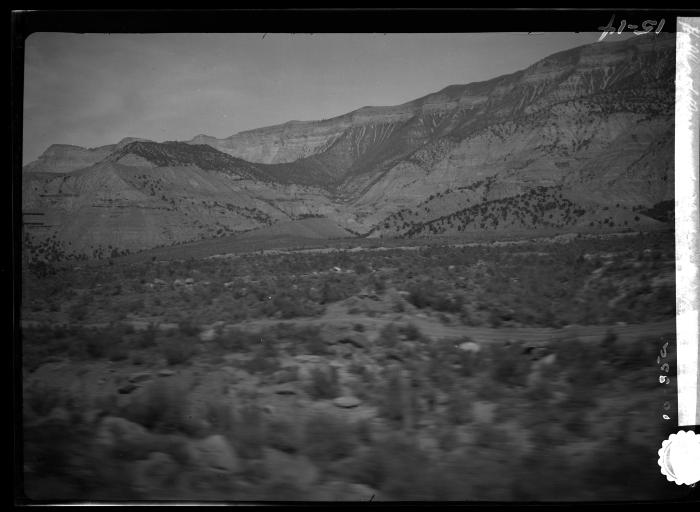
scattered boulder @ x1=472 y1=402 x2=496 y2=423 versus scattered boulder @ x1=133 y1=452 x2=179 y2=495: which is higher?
scattered boulder @ x1=472 y1=402 x2=496 y2=423

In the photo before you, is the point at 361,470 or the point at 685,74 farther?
the point at 685,74

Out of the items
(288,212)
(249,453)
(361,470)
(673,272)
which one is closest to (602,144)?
(673,272)

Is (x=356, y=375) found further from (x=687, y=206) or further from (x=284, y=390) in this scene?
(x=687, y=206)

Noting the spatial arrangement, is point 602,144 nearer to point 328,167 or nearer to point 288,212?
point 328,167

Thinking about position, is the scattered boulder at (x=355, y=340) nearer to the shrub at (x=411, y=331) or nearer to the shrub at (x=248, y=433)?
the shrub at (x=411, y=331)

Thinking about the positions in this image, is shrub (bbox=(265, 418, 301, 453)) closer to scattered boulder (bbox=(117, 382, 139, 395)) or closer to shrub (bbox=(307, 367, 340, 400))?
shrub (bbox=(307, 367, 340, 400))
